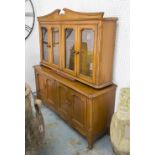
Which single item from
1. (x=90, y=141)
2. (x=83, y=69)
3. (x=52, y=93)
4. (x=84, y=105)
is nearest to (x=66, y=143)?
(x=90, y=141)

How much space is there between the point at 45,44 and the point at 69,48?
0.65 m

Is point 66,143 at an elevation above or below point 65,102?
below

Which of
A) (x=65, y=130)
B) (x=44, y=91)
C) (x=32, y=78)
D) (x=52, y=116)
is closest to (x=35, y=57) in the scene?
(x=32, y=78)

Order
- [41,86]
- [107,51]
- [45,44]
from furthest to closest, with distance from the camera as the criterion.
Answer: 1. [41,86]
2. [45,44]
3. [107,51]

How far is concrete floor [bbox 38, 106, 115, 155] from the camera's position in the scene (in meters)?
1.93

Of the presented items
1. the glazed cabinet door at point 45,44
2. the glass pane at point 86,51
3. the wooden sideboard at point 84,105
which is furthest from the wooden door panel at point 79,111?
the glazed cabinet door at point 45,44

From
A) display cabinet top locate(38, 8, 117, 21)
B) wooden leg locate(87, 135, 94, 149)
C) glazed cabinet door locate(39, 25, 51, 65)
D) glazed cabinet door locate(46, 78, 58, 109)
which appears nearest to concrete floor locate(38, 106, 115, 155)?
wooden leg locate(87, 135, 94, 149)

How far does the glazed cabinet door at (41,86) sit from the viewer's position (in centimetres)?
267

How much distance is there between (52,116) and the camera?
2637 mm

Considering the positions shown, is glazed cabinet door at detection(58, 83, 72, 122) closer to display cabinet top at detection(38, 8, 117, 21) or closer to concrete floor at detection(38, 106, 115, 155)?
concrete floor at detection(38, 106, 115, 155)

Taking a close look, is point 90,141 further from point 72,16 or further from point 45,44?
point 45,44

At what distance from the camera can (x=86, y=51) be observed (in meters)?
1.91

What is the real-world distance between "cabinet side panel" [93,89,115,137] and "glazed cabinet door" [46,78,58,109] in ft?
2.46

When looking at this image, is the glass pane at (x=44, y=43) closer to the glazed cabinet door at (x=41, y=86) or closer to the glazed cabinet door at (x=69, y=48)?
the glazed cabinet door at (x=41, y=86)
